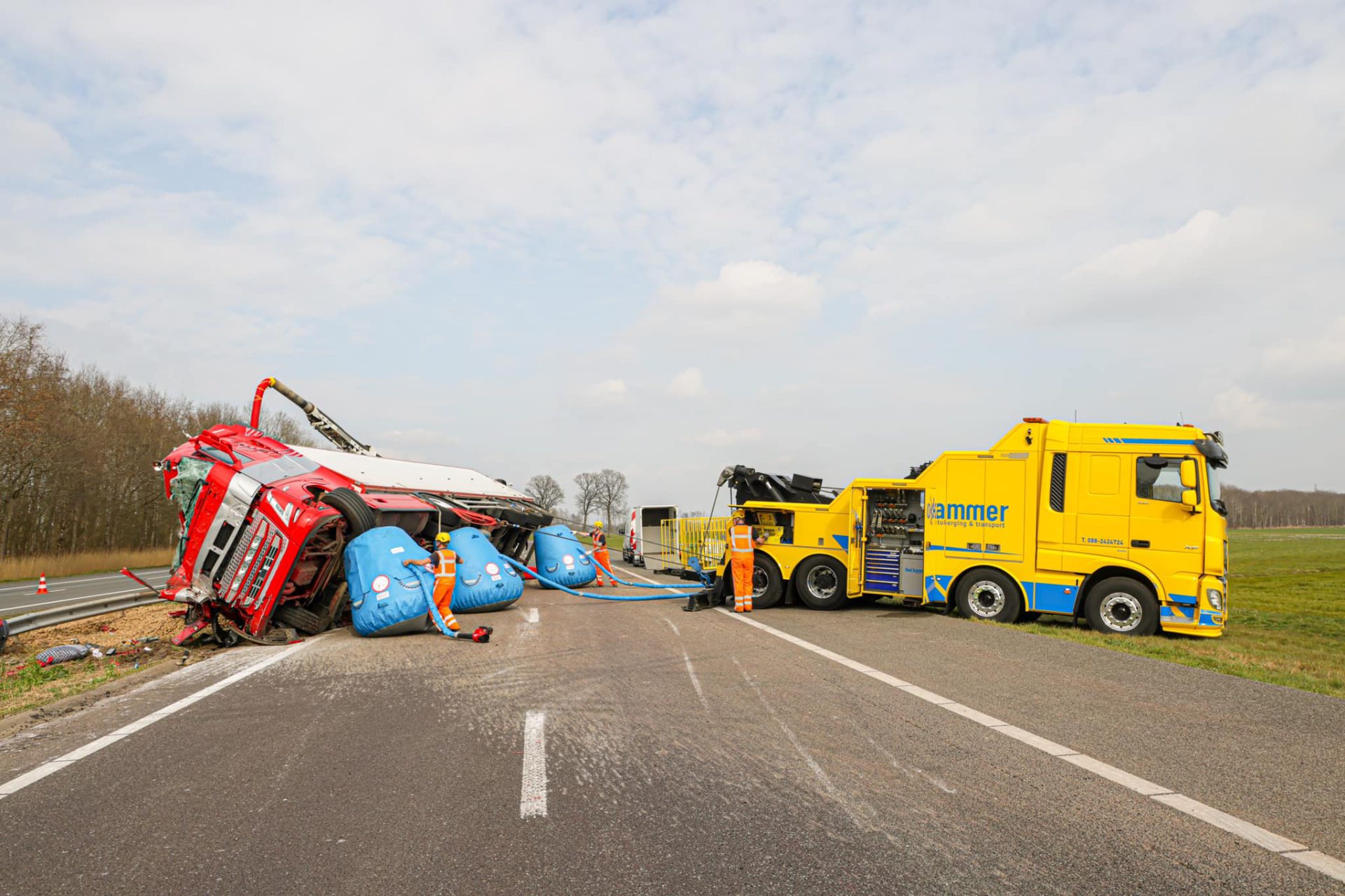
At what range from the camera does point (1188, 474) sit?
12258 millimetres

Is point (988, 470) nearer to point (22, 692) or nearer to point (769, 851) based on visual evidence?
point (769, 851)

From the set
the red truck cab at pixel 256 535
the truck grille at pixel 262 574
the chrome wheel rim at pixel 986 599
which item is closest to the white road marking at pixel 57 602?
the red truck cab at pixel 256 535

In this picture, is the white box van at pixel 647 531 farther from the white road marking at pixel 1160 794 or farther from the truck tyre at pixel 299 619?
the white road marking at pixel 1160 794

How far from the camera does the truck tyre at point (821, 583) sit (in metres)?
15.7

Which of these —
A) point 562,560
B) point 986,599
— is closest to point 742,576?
point 986,599

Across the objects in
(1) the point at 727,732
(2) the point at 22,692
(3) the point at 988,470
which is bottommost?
(2) the point at 22,692

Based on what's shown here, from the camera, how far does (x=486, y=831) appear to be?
419 cm

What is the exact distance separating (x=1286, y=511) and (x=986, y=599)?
18723 cm

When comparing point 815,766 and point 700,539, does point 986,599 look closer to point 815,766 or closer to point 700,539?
point 700,539

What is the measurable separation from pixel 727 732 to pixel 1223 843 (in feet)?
10.3

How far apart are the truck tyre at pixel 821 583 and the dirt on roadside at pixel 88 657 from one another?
9.95 metres

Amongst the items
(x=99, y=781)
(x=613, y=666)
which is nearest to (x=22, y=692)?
(x=99, y=781)

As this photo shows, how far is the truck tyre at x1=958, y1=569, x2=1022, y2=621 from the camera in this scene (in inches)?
526

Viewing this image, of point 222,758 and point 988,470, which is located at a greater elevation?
point 988,470
